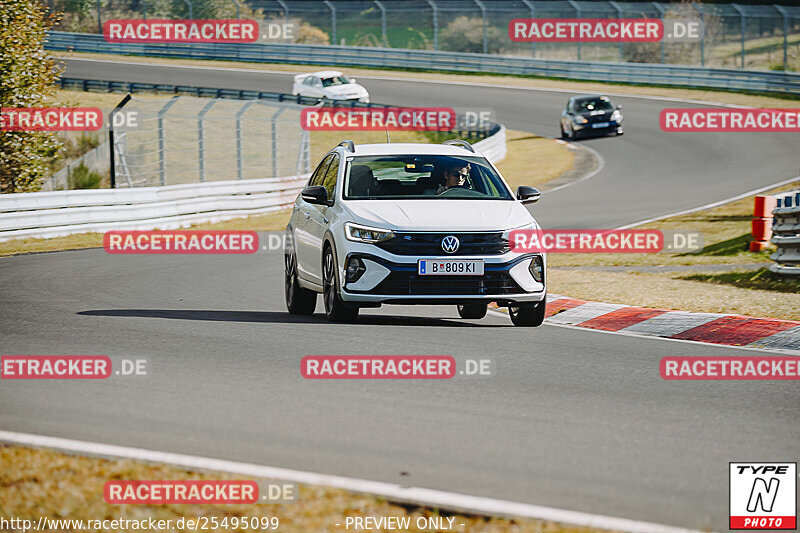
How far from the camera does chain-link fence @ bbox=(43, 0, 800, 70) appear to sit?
51.5 meters

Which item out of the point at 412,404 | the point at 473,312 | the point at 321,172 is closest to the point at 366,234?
the point at 473,312

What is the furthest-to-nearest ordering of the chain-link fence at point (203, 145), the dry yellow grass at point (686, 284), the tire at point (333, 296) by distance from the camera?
the chain-link fence at point (203, 145) → the dry yellow grass at point (686, 284) → the tire at point (333, 296)

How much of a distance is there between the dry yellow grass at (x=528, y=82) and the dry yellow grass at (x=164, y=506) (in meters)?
42.1

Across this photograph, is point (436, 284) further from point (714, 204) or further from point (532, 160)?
point (532, 160)

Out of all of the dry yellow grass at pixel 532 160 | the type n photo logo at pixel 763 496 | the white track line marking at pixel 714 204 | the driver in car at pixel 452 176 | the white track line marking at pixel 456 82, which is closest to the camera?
the type n photo logo at pixel 763 496

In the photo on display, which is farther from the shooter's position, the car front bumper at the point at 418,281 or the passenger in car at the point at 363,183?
the passenger in car at the point at 363,183

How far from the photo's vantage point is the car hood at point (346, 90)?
46469mm

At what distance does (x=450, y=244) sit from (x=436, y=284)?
37 cm

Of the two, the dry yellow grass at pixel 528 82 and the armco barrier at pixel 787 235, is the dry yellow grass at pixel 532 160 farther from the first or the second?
the armco barrier at pixel 787 235

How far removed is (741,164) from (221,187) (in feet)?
50.7

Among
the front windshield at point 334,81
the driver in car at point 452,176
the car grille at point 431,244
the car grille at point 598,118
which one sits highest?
the driver in car at point 452,176

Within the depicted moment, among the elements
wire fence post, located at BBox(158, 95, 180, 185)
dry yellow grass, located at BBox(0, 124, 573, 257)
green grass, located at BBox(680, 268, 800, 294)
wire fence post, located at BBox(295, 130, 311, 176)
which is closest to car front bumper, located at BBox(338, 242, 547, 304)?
green grass, located at BBox(680, 268, 800, 294)

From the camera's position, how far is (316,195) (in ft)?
36.5

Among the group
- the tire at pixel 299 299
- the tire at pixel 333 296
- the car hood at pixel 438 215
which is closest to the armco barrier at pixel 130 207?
the tire at pixel 299 299
